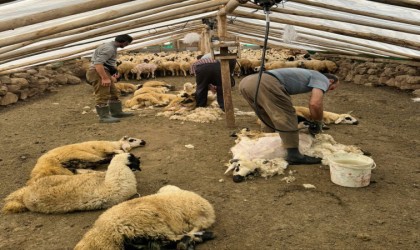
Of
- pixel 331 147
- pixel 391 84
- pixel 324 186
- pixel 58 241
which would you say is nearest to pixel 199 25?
pixel 391 84

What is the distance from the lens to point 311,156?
4617mm

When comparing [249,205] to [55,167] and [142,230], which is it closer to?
[142,230]

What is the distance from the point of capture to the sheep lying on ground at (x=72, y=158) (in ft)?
13.4

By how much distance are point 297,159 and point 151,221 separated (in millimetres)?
2391

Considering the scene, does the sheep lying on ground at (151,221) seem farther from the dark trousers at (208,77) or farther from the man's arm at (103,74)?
the dark trousers at (208,77)

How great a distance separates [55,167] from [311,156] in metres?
3.19

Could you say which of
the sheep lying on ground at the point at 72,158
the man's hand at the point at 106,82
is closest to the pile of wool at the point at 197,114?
the man's hand at the point at 106,82

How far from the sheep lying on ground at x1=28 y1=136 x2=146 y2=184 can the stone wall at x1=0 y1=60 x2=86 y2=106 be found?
5.90m

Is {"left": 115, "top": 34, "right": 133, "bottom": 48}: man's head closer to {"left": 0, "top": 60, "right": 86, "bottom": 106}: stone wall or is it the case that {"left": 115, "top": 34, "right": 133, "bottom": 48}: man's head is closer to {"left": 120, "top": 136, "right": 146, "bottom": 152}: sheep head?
{"left": 120, "top": 136, "right": 146, "bottom": 152}: sheep head

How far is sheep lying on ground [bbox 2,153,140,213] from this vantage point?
3.38 metres

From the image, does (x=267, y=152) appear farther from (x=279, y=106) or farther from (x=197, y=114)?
(x=197, y=114)

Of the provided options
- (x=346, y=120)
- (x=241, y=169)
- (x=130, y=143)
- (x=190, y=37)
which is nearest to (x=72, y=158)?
(x=130, y=143)

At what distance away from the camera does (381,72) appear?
10320 mm

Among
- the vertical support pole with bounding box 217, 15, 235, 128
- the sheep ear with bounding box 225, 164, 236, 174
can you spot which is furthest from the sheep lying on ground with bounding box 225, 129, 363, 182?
the vertical support pole with bounding box 217, 15, 235, 128
